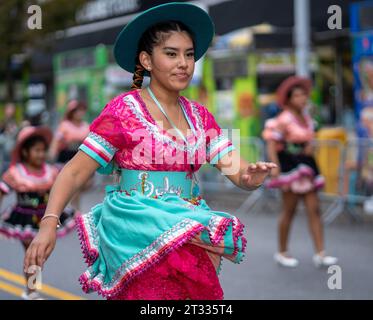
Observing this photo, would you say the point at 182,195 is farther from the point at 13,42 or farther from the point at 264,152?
the point at 13,42

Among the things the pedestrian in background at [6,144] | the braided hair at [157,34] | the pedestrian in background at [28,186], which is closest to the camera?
the braided hair at [157,34]

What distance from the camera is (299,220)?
1080 centimetres

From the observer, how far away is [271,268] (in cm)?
784

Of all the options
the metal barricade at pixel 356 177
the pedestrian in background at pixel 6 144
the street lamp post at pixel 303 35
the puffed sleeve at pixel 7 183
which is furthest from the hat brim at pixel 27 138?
the pedestrian in background at pixel 6 144

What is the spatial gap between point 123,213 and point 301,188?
4.60 m

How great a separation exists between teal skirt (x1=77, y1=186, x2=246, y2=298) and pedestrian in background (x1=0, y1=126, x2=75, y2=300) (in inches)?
124

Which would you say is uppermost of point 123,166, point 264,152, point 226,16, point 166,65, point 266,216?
point 226,16

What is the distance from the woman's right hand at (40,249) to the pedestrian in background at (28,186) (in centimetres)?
346

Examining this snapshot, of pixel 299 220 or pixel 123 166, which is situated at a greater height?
pixel 123 166

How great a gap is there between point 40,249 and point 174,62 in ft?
3.48

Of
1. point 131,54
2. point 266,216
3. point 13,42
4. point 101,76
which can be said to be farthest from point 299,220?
point 13,42

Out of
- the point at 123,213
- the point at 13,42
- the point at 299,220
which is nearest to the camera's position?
the point at 123,213

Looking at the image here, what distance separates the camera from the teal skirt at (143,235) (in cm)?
350

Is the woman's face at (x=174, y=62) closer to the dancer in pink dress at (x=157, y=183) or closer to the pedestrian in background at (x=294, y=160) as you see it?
the dancer in pink dress at (x=157, y=183)
